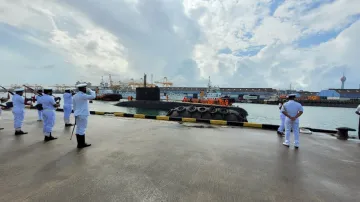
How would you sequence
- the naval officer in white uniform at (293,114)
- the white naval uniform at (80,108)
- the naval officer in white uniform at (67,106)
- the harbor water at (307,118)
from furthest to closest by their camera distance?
the harbor water at (307,118) → the naval officer in white uniform at (67,106) → the naval officer in white uniform at (293,114) → the white naval uniform at (80,108)

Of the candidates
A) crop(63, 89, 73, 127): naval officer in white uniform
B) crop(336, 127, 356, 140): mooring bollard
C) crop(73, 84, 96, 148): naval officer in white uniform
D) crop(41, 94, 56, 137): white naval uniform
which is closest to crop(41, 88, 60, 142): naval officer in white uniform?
crop(41, 94, 56, 137): white naval uniform

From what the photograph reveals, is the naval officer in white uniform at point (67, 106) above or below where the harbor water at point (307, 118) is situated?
above

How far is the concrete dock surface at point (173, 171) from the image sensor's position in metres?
2.89

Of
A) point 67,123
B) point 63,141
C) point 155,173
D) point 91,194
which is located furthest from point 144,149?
point 67,123

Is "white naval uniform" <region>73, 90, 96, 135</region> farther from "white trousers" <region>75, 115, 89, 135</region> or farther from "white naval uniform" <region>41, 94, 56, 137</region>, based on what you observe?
"white naval uniform" <region>41, 94, 56, 137</region>

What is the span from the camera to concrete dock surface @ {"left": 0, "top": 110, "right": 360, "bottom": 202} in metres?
2.89

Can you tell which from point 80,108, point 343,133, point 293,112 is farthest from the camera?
point 343,133

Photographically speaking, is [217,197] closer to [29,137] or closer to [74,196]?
[74,196]

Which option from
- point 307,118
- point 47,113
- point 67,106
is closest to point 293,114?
point 47,113

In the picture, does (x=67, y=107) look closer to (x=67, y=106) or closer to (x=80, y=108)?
(x=67, y=106)

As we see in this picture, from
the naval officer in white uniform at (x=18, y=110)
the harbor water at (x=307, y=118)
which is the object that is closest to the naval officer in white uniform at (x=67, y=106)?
the naval officer in white uniform at (x=18, y=110)

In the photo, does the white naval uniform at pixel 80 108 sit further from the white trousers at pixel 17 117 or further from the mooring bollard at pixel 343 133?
the mooring bollard at pixel 343 133

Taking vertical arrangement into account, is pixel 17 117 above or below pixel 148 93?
below

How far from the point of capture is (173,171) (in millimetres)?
3750
